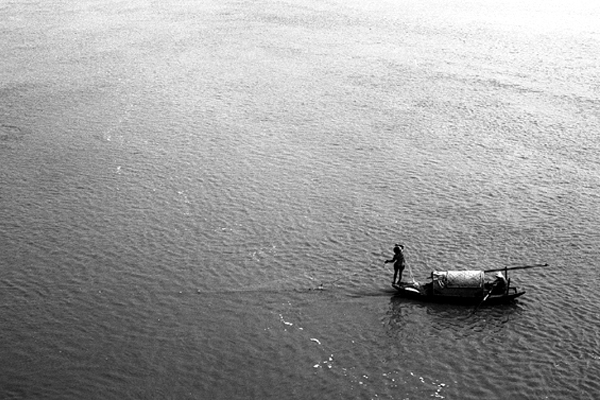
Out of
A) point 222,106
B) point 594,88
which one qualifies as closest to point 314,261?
point 222,106

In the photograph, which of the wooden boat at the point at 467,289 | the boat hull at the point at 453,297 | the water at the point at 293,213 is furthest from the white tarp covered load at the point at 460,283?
the water at the point at 293,213

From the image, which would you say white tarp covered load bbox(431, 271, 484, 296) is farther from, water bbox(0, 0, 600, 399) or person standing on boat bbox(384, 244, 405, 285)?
person standing on boat bbox(384, 244, 405, 285)

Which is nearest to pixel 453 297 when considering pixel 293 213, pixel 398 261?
pixel 398 261

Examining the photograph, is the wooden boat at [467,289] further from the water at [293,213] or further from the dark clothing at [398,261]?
the dark clothing at [398,261]

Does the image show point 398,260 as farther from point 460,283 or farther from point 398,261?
point 460,283

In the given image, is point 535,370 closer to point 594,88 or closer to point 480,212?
point 480,212

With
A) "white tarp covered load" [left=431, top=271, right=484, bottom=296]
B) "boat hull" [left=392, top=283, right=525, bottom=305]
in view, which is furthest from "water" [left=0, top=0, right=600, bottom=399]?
"white tarp covered load" [left=431, top=271, right=484, bottom=296]

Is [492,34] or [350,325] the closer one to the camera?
[350,325]

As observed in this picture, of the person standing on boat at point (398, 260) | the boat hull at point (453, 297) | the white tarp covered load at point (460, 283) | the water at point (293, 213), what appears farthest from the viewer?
the person standing on boat at point (398, 260)
